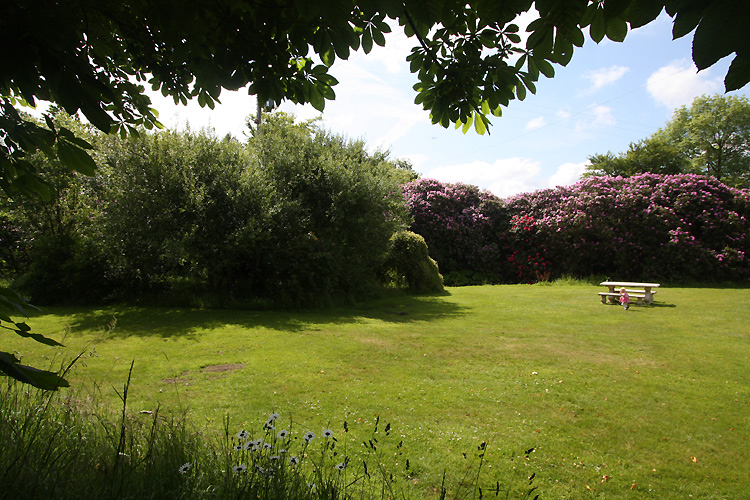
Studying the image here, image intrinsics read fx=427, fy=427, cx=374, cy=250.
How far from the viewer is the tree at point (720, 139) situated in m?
31.8

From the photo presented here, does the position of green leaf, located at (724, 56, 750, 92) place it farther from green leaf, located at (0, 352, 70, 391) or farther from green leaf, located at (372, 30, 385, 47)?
green leaf, located at (0, 352, 70, 391)

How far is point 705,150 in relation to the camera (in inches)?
1326

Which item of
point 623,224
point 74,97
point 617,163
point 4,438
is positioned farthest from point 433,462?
point 617,163

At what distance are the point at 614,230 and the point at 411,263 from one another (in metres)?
8.43

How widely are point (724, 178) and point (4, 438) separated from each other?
40212 millimetres

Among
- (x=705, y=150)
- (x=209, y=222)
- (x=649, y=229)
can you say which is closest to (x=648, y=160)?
(x=705, y=150)

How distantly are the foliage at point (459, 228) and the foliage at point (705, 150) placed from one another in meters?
16.3

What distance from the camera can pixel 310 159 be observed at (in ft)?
40.2

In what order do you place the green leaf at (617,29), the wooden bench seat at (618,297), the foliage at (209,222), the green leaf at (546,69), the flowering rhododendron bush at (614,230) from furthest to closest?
1. the flowering rhododendron bush at (614,230)
2. the wooden bench seat at (618,297)
3. the foliage at (209,222)
4. the green leaf at (546,69)
5. the green leaf at (617,29)

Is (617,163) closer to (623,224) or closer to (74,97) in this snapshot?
(623,224)

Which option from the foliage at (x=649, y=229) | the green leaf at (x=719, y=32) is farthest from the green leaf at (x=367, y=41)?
the foliage at (x=649, y=229)

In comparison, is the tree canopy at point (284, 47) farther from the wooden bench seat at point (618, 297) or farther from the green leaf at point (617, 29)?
the wooden bench seat at point (618, 297)

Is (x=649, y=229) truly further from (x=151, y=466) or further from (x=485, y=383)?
(x=151, y=466)

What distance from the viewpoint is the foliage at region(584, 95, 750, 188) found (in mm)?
30125
